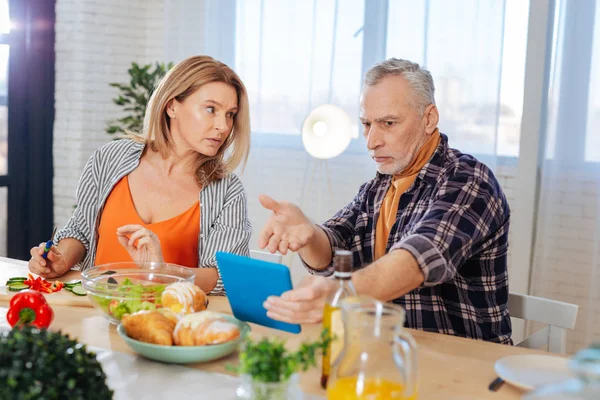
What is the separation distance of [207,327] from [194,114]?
3.51 ft

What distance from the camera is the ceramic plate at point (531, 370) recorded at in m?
1.32

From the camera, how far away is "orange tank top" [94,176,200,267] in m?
2.27

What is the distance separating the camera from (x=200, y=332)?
4.56 ft

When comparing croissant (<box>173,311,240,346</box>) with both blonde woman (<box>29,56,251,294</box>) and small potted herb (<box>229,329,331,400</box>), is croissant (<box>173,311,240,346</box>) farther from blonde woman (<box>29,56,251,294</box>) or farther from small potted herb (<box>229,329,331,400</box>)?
blonde woman (<box>29,56,251,294</box>)

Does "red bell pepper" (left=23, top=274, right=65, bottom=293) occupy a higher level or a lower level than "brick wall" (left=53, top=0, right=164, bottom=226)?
lower

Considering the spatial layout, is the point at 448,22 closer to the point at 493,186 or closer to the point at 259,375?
the point at 493,186

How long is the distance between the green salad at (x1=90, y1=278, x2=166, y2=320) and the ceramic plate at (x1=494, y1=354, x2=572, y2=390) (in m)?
0.76

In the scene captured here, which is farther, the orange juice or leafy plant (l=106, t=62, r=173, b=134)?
leafy plant (l=106, t=62, r=173, b=134)

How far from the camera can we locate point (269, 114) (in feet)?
14.9

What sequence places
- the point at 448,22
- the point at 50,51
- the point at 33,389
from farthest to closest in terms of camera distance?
Result: the point at 50,51, the point at 448,22, the point at 33,389

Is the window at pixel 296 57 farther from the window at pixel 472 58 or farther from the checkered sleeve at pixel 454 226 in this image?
the checkered sleeve at pixel 454 226

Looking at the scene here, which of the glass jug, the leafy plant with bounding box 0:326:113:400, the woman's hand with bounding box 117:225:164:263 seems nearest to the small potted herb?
the glass jug

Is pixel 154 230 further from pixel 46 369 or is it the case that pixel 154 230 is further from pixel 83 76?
pixel 83 76

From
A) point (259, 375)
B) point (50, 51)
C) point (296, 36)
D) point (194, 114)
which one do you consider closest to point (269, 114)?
point (296, 36)
